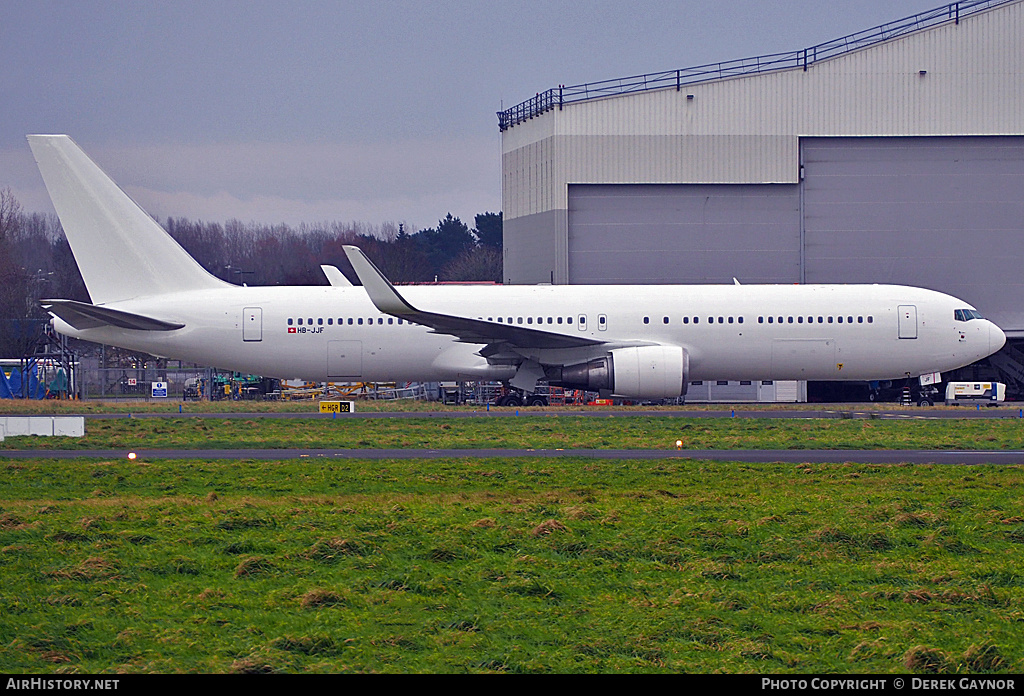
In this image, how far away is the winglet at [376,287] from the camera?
98.5 feet

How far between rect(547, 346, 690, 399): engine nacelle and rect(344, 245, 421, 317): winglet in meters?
5.24

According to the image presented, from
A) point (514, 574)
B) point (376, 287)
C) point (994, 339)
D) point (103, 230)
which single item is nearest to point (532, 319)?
point (376, 287)

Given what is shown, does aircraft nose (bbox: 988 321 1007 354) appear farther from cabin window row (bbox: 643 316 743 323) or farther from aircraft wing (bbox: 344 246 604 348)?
aircraft wing (bbox: 344 246 604 348)

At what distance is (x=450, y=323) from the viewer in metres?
31.4

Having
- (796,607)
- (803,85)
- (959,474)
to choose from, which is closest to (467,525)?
(796,607)

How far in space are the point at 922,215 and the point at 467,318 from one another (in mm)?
26907

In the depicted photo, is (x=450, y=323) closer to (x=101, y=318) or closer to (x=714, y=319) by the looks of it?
(x=714, y=319)

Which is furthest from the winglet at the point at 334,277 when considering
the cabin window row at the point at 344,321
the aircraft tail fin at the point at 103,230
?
the aircraft tail fin at the point at 103,230

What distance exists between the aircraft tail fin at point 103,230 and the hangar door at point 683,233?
843 inches

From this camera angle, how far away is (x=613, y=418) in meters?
30.8

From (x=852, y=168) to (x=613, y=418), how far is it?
82.2 feet

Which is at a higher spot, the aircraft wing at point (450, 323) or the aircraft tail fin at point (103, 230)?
the aircraft tail fin at point (103, 230)

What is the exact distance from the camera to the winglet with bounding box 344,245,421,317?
98.5 feet

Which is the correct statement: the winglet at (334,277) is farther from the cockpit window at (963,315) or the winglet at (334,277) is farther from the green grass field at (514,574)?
the green grass field at (514,574)
